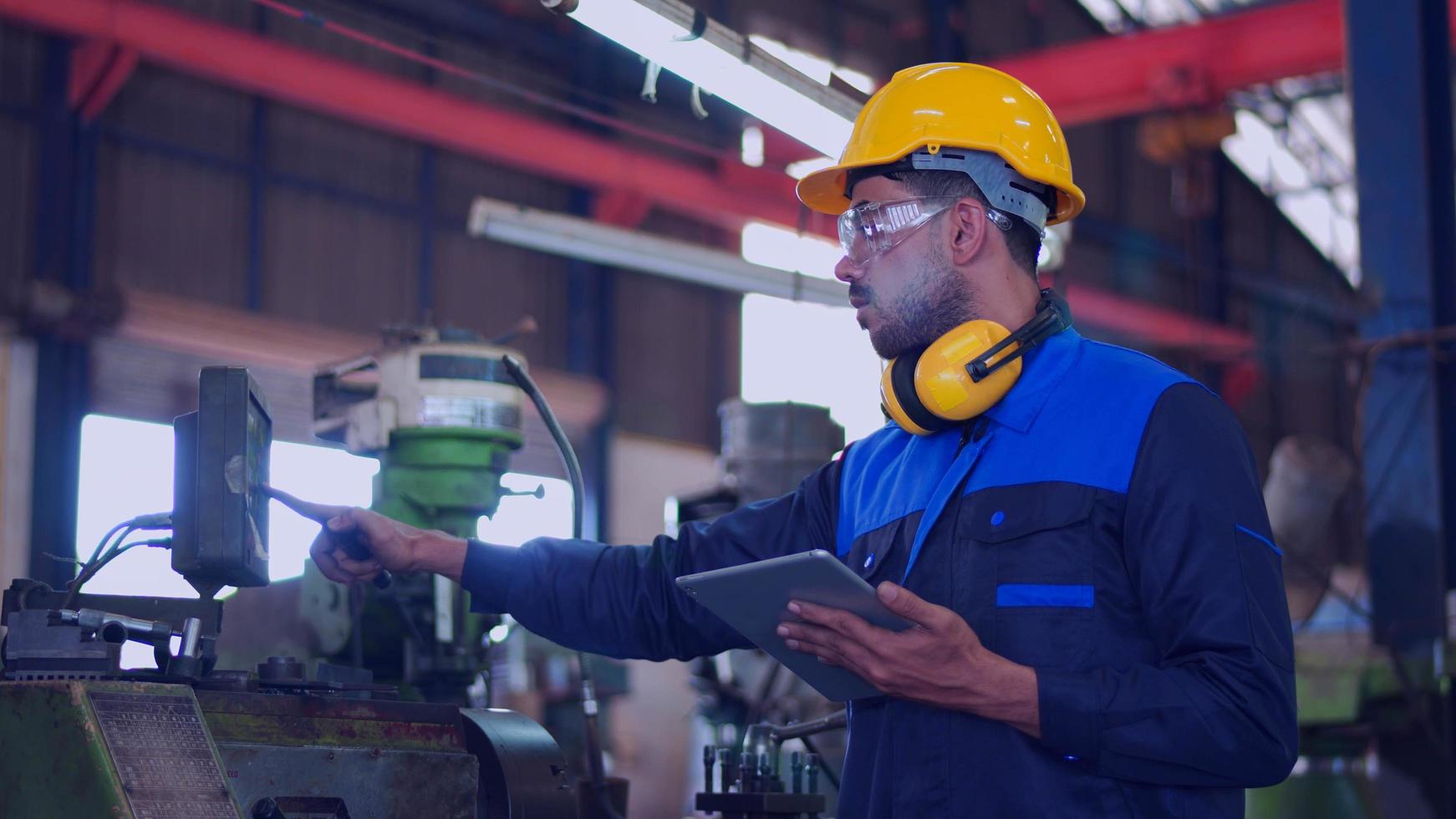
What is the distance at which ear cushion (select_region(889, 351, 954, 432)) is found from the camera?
171cm

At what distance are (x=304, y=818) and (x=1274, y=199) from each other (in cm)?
1346

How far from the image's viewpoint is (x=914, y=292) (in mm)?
1771

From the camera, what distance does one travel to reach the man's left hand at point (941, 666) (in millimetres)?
Answer: 1436

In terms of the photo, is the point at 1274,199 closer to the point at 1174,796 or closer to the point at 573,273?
the point at 573,273

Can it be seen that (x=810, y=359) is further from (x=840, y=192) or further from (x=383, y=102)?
(x=840, y=192)

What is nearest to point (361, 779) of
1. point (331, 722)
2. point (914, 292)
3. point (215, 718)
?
point (331, 722)

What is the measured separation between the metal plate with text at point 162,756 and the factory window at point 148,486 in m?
4.86

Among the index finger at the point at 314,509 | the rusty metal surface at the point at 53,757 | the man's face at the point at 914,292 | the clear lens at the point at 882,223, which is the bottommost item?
the rusty metal surface at the point at 53,757

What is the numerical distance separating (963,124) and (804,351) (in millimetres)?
8059

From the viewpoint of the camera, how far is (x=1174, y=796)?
147cm

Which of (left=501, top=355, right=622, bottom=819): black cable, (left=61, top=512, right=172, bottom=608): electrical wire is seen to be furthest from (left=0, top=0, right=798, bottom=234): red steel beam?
(left=61, top=512, right=172, bottom=608): electrical wire

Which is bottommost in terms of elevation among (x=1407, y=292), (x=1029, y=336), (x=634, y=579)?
(x=634, y=579)

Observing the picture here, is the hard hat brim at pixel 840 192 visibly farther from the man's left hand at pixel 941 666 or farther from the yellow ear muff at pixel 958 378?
the man's left hand at pixel 941 666

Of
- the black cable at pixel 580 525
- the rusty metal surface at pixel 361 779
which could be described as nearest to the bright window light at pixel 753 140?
the black cable at pixel 580 525
